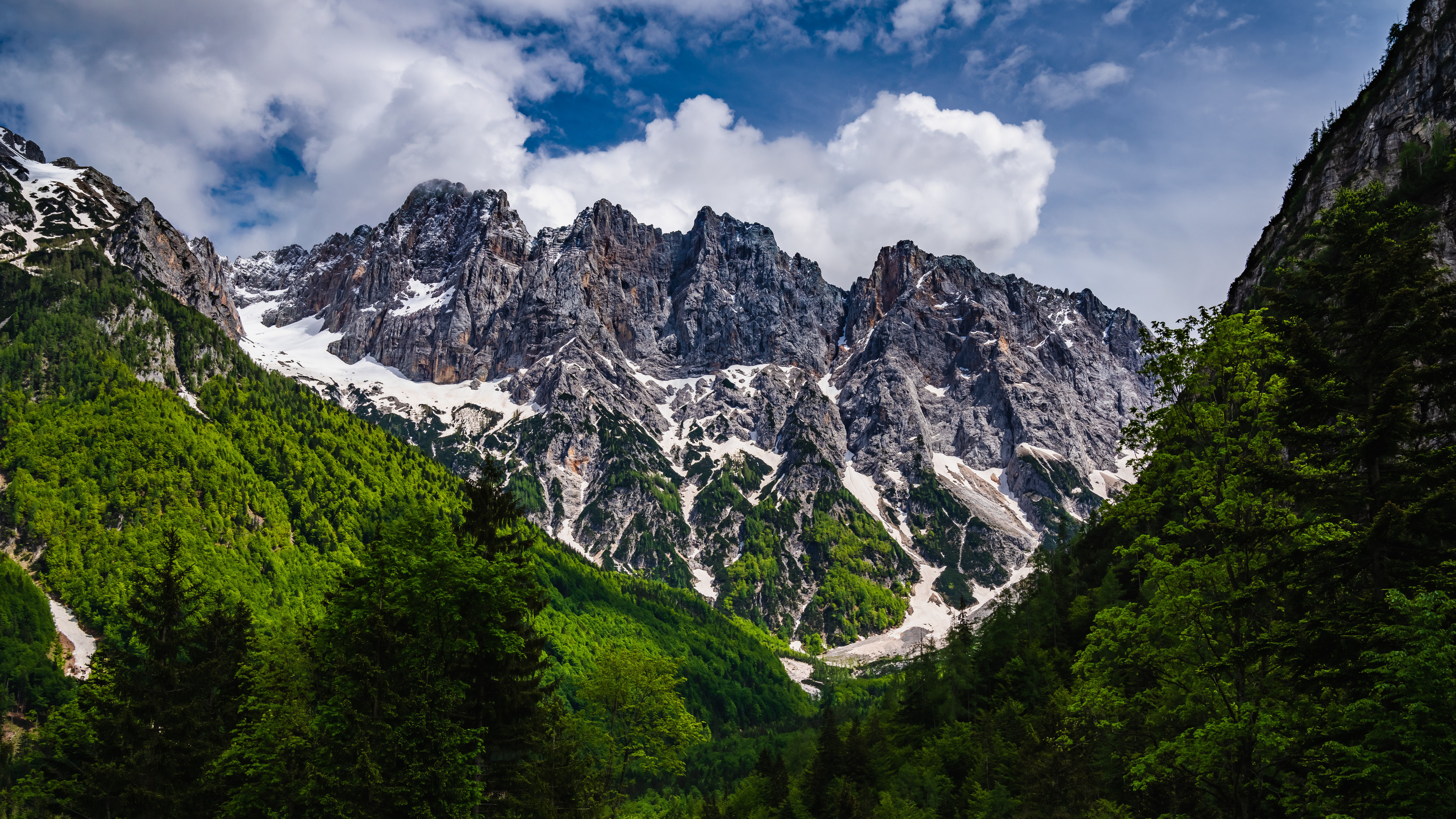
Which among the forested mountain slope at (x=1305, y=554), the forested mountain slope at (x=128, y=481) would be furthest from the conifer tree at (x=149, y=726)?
the forested mountain slope at (x=128, y=481)

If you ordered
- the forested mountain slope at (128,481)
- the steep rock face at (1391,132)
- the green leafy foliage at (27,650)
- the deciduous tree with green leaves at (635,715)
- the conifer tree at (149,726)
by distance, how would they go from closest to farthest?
the conifer tree at (149,726) < the deciduous tree with green leaves at (635,715) < the steep rock face at (1391,132) < the green leafy foliage at (27,650) < the forested mountain slope at (128,481)

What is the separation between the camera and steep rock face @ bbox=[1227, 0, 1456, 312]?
2157 inches

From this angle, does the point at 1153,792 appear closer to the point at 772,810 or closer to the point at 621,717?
the point at 621,717

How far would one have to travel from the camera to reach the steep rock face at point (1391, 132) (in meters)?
54.8

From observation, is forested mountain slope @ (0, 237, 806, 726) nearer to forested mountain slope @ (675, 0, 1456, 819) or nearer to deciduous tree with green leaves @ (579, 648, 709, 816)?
deciduous tree with green leaves @ (579, 648, 709, 816)

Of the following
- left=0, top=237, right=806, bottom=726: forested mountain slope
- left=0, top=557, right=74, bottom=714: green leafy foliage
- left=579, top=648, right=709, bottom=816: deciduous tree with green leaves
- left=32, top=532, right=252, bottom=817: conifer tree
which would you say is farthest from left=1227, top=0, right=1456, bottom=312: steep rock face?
left=0, top=557, right=74, bottom=714: green leafy foliage

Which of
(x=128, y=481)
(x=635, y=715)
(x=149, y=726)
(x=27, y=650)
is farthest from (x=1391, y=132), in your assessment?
(x=128, y=481)

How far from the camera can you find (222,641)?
31.8 metres

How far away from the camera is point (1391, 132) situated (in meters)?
59.8

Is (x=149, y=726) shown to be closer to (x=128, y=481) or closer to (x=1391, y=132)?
(x=1391, y=132)

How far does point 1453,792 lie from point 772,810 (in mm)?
57275

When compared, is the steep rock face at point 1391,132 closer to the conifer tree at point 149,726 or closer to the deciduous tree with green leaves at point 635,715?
the deciduous tree with green leaves at point 635,715

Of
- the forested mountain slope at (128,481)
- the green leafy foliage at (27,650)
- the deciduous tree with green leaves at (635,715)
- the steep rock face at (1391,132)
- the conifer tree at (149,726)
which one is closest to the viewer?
the conifer tree at (149,726)

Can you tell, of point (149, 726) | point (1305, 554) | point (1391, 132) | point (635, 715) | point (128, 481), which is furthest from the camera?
point (128, 481)
